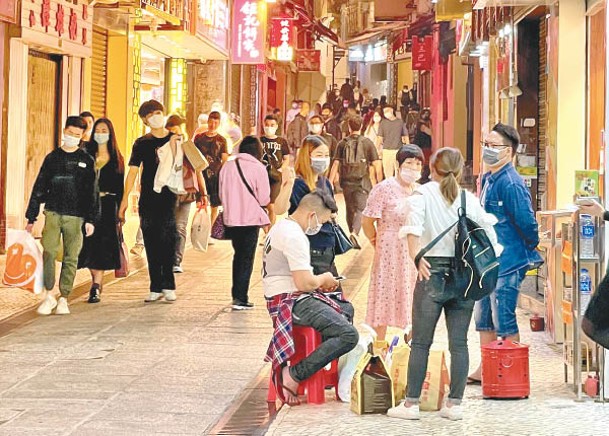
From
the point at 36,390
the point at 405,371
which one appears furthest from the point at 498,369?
the point at 36,390

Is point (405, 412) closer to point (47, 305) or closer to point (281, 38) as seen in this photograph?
point (47, 305)

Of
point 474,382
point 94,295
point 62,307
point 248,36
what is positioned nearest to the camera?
point 474,382

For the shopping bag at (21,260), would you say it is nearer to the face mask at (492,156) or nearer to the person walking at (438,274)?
the face mask at (492,156)

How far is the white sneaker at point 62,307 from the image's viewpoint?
10.9 meters

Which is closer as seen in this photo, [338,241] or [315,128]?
[338,241]

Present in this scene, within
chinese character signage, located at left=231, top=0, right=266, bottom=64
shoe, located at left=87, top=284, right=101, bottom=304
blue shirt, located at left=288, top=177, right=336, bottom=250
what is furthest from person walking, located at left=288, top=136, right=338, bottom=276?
chinese character signage, located at left=231, top=0, right=266, bottom=64

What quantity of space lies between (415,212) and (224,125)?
10909mm

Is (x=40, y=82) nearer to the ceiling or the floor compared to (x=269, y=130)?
nearer to the ceiling

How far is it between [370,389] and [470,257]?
0.99 m

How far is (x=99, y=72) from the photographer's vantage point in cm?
Result: 2069

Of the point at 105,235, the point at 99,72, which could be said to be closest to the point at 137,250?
the point at 105,235

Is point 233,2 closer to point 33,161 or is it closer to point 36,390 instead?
point 33,161

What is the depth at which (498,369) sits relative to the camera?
7.55 metres

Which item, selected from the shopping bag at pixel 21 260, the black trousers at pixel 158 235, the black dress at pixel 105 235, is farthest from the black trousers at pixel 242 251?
the shopping bag at pixel 21 260
